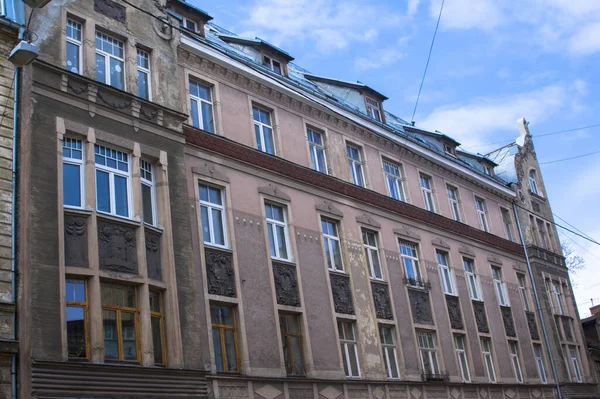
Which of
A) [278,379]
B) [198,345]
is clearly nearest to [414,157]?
[278,379]

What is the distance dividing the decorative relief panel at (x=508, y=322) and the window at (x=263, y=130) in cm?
1321

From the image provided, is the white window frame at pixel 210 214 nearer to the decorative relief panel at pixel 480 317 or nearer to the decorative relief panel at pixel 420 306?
the decorative relief panel at pixel 420 306

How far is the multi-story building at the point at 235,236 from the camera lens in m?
14.7

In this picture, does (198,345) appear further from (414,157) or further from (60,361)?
(414,157)

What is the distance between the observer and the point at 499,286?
30.5 metres

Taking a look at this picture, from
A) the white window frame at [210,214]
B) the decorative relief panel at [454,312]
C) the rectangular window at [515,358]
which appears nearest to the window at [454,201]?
the decorative relief panel at [454,312]

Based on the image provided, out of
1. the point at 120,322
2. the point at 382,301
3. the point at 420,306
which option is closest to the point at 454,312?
the point at 420,306

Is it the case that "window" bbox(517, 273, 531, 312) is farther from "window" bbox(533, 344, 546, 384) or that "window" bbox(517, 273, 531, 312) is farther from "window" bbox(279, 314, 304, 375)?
"window" bbox(279, 314, 304, 375)

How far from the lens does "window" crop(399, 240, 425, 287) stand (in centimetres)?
2488

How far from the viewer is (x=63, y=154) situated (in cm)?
1552

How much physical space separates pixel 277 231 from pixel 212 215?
2.46 m

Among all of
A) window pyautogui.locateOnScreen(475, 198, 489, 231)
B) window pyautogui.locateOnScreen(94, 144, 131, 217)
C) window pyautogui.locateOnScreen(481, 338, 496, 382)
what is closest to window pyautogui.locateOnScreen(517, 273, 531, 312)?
window pyautogui.locateOnScreen(475, 198, 489, 231)

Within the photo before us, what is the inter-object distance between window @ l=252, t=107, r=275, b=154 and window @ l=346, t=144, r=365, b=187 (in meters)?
3.81

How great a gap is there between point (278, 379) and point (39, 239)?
23.6 ft
